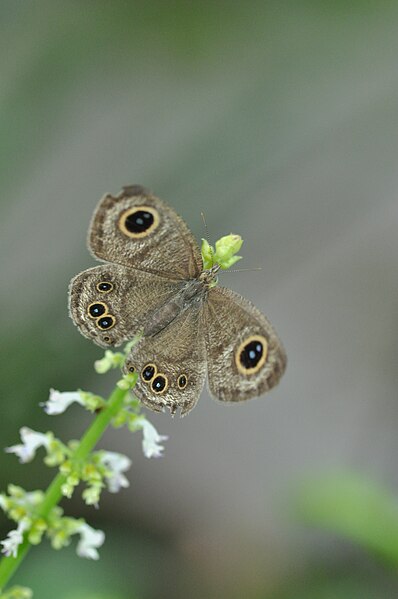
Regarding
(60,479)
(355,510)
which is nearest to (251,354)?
(60,479)

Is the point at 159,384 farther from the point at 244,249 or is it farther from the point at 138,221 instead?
the point at 244,249

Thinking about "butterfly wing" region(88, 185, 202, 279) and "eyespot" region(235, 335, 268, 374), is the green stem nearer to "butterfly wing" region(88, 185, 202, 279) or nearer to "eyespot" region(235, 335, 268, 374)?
"eyespot" region(235, 335, 268, 374)

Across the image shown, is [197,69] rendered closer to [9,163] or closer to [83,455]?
[9,163]

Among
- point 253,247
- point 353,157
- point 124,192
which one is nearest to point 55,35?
point 253,247

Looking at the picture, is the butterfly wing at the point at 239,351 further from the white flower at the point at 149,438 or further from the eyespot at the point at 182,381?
the white flower at the point at 149,438

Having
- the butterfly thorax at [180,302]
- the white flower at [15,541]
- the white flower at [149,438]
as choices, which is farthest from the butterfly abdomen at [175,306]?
the white flower at [15,541]

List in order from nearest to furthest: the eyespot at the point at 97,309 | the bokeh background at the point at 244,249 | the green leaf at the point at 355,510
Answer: the eyespot at the point at 97,309, the green leaf at the point at 355,510, the bokeh background at the point at 244,249

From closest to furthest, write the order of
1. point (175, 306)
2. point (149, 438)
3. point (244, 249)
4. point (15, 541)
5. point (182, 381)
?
point (15, 541) → point (149, 438) → point (182, 381) → point (175, 306) → point (244, 249)

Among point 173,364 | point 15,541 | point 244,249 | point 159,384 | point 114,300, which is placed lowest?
point 15,541

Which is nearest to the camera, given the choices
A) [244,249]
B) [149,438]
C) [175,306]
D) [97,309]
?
[149,438]
